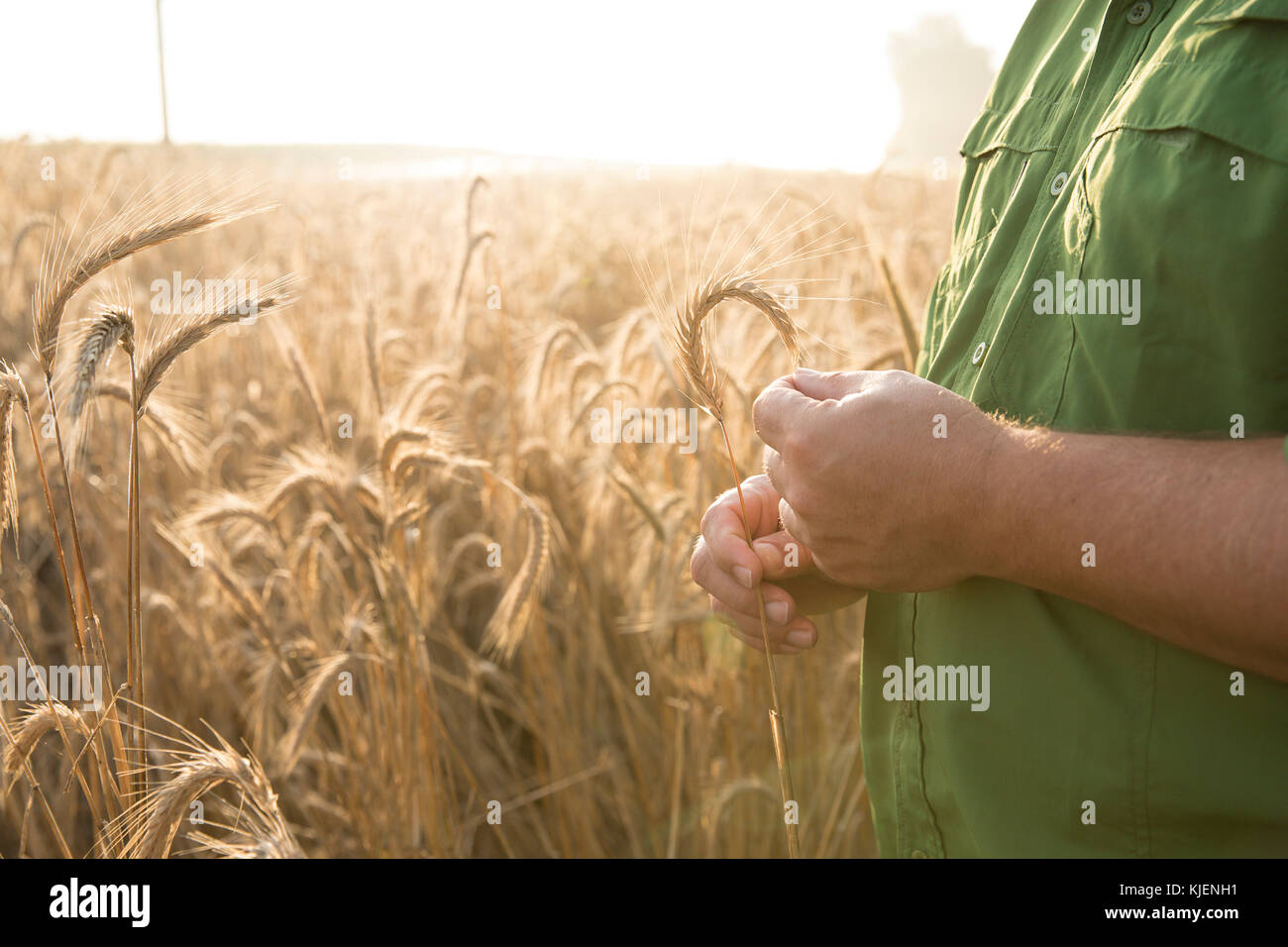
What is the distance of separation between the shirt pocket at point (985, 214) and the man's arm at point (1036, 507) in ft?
0.65

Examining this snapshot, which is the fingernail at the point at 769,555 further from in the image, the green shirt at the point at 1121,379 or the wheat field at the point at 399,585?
the wheat field at the point at 399,585

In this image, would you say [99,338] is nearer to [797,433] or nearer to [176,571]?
[797,433]

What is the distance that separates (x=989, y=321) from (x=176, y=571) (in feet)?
6.89

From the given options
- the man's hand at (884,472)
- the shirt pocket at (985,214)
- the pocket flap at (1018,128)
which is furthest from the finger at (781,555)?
the pocket flap at (1018,128)

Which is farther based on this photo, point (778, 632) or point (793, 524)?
point (778, 632)

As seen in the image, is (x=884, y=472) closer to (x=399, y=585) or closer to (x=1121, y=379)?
(x=1121, y=379)

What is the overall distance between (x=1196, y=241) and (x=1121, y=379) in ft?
0.44

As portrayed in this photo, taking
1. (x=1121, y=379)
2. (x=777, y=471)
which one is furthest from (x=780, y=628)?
(x=1121, y=379)

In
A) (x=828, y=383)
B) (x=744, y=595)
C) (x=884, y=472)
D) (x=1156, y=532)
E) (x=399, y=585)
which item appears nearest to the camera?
(x=1156, y=532)

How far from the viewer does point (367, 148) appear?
31.0 metres

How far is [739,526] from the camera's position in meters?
1.12

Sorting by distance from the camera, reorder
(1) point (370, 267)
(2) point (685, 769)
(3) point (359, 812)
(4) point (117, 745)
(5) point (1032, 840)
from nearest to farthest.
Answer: (5) point (1032, 840) < (4) point (117, 745) < (3) point (359, 812) < (2) point (685, 769) < (1) point (370, 267)

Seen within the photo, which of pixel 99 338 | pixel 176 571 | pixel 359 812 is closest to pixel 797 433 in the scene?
pixel 99 338

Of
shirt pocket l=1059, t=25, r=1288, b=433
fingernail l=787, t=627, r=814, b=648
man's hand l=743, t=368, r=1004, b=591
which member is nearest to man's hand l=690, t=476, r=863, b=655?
fingernail l=787, t=627, r=814, b=648
